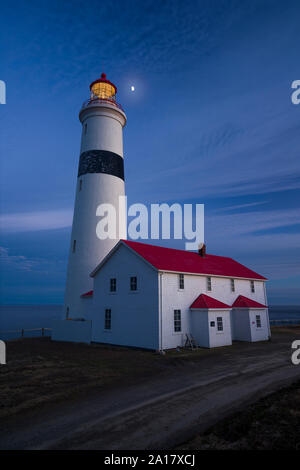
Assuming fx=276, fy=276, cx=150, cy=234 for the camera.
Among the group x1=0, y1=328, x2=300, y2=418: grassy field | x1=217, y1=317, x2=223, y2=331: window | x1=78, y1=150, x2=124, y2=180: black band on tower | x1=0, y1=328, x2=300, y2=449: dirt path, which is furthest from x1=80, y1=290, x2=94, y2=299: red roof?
x1=0, y1=328, x2=300, y2=449: dirt path

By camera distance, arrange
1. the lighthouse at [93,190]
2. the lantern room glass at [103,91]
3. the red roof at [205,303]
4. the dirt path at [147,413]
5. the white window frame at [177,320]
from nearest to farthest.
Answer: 1. the dirt path at [147,413]
2. the white window frame at [177,320]
3. the red roof at [205,303]
4. the lighthouse at [93,190]
5. the lantern room glass at [103,91]

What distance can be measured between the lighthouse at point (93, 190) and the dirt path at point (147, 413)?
14.1 meters

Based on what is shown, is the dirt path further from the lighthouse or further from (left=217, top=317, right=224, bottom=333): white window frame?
the lighthouse

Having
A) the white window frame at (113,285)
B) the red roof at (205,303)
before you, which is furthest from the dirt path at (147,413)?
the white window frame at (113,285)

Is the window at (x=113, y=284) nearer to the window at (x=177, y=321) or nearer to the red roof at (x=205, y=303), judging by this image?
the window at (x=177, y=321)

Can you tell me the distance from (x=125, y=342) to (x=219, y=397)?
12.3 metres

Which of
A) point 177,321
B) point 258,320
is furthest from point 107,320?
point 258,320

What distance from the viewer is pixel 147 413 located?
24.0 feet

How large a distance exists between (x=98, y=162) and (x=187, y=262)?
1209 cm

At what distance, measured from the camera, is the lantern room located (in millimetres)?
27764

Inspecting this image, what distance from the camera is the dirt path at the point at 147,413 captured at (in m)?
5.84

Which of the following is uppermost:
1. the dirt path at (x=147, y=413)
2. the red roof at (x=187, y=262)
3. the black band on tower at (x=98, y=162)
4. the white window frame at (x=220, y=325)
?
the black band on tower at (x=98, y=162)
